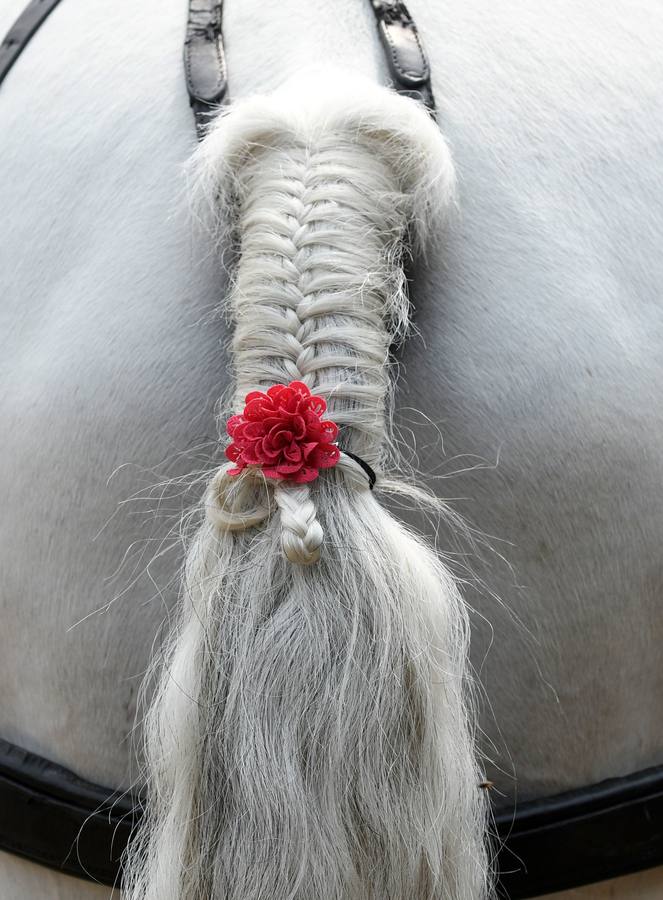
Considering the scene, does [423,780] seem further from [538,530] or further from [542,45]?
[542,45]

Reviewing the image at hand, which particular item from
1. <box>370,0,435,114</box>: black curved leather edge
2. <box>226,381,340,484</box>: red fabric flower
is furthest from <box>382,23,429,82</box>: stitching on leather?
<box>226,381,340,484</box>: red fabric flower

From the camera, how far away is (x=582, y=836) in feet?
1.95

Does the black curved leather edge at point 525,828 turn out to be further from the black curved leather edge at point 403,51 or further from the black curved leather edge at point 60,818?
the black curved leather edge at point 403,51

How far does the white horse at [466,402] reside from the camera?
55 cm

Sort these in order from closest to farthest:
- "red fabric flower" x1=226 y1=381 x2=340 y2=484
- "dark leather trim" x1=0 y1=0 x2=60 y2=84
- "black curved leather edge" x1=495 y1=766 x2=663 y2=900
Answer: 1. "red fabric flower" x1=226 y1=381 x2=340 y2=484
2. "black curved leather edge" x1=495 y1=766 x2=663 y2=900
3. "dark leather trim" x1=0 y1=0 x2=60 y2=84

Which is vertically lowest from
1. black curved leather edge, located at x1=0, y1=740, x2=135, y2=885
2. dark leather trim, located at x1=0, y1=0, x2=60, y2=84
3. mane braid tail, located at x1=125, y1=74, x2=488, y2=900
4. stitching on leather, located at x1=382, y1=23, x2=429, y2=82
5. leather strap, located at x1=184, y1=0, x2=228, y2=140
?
black curved leather edge, located at x1=0, y1=740, x2=135, y2=885

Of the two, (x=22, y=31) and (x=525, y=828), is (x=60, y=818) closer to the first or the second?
(x=525, y=828)

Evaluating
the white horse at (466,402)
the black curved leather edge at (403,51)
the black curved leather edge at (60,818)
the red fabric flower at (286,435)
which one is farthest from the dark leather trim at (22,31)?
the black curved leather edge at (60,818)

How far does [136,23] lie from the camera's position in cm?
72

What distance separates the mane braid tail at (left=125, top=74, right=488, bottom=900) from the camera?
0.48 meters

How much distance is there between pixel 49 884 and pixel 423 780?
0.33 meters

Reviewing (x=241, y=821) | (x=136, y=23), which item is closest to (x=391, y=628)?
(x=241, y=821)

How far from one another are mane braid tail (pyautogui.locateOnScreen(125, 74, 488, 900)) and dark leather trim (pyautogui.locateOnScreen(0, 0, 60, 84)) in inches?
13.6

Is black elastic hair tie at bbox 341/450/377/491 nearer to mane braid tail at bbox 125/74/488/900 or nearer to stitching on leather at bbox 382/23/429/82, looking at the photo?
mane braid tail at bbox 125/74/488/900
